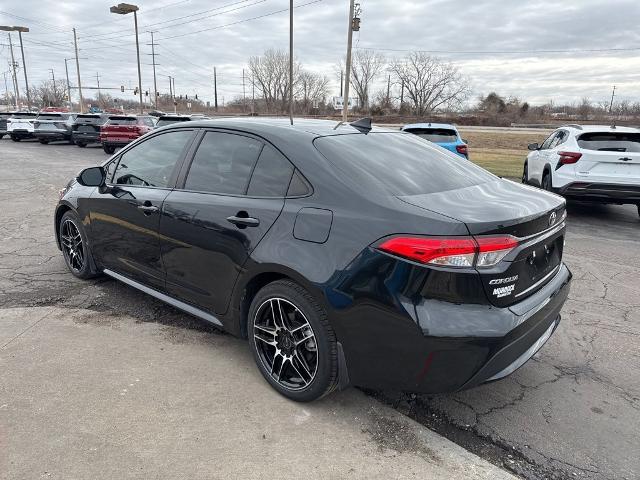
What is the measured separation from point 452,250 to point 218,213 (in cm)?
155

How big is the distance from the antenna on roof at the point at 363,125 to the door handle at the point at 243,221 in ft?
3.56

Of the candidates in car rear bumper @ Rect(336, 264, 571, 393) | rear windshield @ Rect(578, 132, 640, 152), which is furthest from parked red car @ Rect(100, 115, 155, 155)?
car rear bumper @ Rect(336, 264, 571, 393)

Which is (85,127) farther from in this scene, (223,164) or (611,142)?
(223,164)

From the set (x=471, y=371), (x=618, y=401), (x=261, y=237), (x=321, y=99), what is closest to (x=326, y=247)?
(x=261, y=237)

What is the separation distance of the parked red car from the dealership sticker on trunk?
1845cm

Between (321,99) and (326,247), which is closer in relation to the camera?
(326,247)

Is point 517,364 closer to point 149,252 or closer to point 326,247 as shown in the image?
point 326,247

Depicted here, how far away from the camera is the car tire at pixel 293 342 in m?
2.63

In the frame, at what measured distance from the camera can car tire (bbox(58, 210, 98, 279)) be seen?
15.0 feet

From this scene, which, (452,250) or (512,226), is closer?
(452,250)

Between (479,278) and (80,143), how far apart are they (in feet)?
79.1

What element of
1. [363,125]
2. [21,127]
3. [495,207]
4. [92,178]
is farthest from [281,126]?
[21,127]

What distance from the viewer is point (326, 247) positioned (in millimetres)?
2553

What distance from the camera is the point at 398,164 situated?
3029 mm
